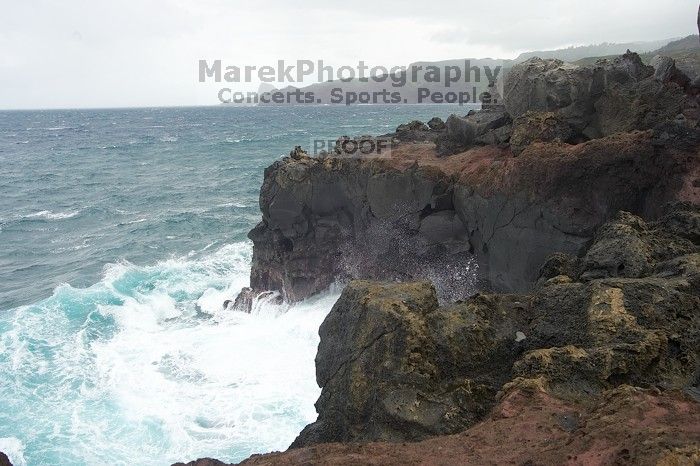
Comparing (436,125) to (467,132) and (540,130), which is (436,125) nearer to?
(467,132)

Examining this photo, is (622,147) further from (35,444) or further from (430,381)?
(35,444)

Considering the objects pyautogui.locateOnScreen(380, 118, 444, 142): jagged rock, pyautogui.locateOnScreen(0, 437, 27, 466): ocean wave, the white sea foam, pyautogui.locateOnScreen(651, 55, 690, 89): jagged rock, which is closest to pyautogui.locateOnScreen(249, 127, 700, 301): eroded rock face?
the white sea foam

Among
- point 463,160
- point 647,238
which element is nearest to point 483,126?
point 463,160

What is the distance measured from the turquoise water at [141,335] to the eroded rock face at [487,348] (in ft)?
25.8

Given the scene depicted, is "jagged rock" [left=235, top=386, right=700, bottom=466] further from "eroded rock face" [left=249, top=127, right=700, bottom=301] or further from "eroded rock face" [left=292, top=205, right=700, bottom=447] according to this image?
"eroded rock face" [left=249, top=127, right=700, bottom=301]

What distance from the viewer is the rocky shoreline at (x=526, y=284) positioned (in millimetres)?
6953

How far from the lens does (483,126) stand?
2253cm

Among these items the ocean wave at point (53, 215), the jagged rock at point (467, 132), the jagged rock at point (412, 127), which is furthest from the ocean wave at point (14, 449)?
the ocean wave at point (53, 215)

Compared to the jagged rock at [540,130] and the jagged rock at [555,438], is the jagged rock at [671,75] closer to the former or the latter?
the jagged rock at [540,130]

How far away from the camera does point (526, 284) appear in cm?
1733

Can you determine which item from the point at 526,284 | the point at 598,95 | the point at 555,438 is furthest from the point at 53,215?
the point at 555,438

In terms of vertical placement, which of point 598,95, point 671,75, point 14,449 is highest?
point 671,75

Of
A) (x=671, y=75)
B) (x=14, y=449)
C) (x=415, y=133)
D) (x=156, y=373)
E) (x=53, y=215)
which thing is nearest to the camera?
(x=14, y=449)

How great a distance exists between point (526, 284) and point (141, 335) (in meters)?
16.2
